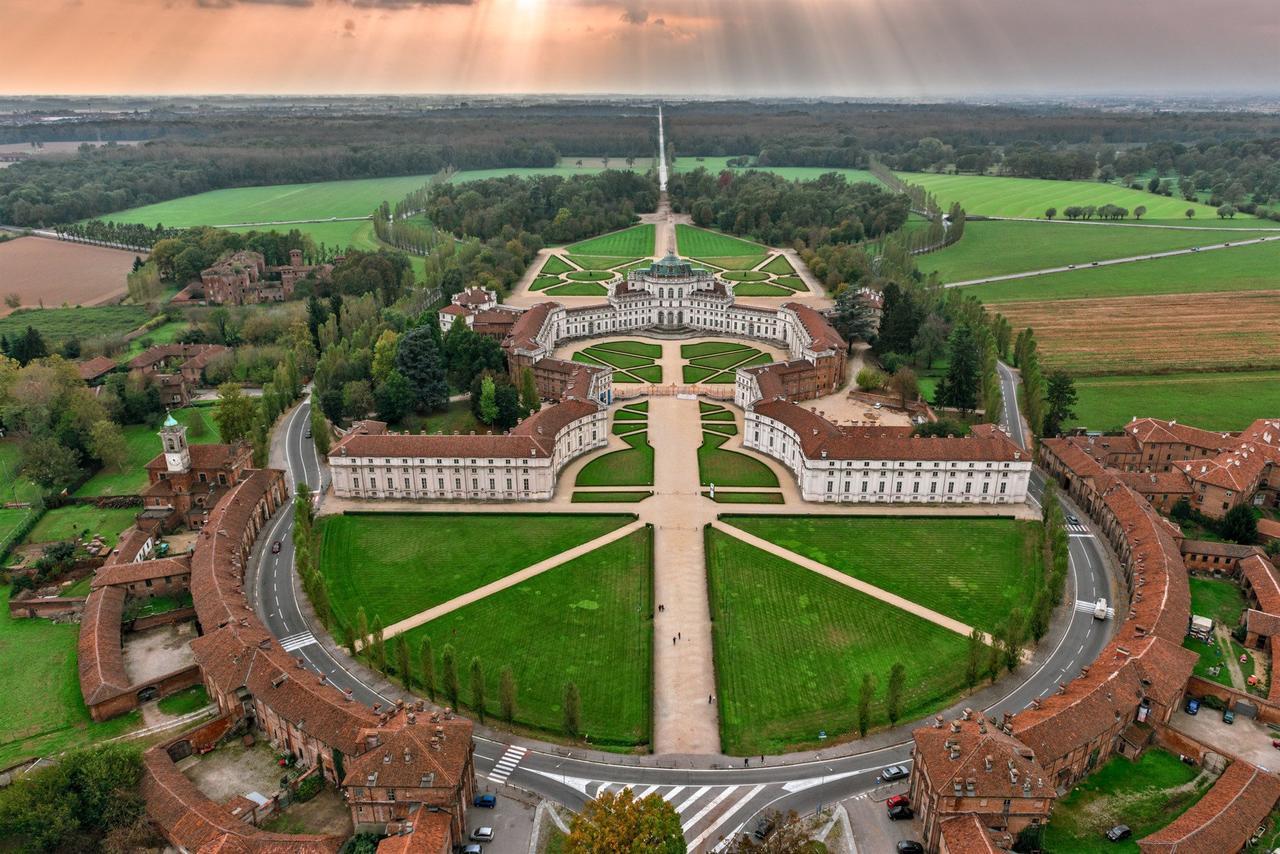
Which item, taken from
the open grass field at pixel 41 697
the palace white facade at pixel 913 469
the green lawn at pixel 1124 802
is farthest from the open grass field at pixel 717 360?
the open grass field at pixel 41 697

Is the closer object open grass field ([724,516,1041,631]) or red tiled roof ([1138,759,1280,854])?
red tiled roof ([1138,759,1280,854])

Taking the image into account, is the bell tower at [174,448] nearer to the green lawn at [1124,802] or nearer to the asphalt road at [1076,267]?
the green lawn at [1124,802]

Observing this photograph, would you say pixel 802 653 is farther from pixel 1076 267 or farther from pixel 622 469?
pixel 1076 267

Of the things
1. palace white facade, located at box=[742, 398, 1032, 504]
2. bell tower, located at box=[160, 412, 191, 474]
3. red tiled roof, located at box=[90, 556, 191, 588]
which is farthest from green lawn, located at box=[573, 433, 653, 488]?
bell tower, located at box=[160, 412, 191, 474]

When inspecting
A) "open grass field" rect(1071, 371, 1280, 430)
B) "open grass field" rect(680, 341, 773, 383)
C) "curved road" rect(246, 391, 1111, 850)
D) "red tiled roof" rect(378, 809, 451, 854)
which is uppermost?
"open grass field" rect(680, 341, 773, 383)

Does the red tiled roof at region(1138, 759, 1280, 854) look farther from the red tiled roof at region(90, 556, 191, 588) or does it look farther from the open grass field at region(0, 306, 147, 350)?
the open grass field at region(0, 306, 147, 350)
